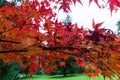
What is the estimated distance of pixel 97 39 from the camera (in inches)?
135

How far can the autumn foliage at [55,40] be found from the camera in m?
3.41

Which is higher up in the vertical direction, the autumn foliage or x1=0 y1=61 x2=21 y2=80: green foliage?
the autumn foliage

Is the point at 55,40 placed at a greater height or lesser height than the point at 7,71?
greater

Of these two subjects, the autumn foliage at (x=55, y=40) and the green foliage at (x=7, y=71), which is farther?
the green foliage at (x=7, y=71)

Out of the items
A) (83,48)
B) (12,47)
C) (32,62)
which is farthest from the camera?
(32,62)

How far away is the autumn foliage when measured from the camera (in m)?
3.41

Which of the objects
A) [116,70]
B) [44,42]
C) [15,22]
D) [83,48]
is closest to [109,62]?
[116,70]

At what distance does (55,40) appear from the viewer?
380cm

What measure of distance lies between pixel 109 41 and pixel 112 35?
0.07 m

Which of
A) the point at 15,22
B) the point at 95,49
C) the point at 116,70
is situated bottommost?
the point at 116,70

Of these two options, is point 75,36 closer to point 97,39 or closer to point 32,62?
point 97,39

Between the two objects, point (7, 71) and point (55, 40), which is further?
point (7, 71)

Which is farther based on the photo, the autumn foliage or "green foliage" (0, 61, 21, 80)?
"green foliage" (0, 61, 21, 80)

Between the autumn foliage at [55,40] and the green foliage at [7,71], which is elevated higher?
the autumn foliage at [55,40]
